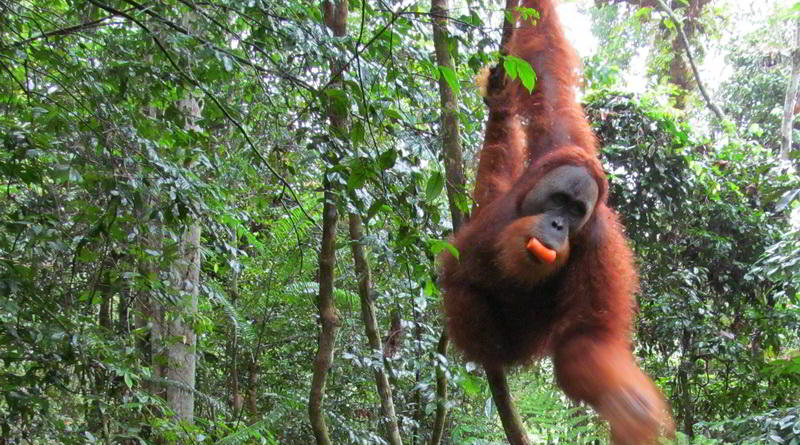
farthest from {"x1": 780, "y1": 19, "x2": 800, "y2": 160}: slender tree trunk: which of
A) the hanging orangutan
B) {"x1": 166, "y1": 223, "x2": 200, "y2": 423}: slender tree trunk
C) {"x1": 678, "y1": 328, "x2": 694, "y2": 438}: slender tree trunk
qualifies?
{"x1": 166, "y1": 223, "x2": 200, "y2": 423}: slender tree trunk

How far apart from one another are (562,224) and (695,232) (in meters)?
3.20

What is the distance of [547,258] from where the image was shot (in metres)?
2.30

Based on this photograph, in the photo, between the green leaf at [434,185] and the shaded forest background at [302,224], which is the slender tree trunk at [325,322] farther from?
the green leaf at [434,185]

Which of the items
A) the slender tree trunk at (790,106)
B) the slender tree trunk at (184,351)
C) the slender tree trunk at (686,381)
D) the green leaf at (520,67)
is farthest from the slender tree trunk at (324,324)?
the slender tree trunk at (790,106)

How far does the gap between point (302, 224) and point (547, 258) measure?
2.28m

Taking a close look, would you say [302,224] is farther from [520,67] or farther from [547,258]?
[520,67]

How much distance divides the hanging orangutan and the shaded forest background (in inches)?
7.9

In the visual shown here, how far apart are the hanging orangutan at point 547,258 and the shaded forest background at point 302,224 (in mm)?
200

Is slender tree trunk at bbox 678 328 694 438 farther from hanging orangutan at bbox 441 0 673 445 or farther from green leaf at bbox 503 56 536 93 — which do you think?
green leaf at bbox 503 56 536 93

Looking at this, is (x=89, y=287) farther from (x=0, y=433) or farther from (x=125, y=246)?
(x=0, y=433)

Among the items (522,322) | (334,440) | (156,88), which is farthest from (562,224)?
(334,440)

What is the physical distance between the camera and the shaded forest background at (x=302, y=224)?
2.26 metres

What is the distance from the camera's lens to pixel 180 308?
3570mm

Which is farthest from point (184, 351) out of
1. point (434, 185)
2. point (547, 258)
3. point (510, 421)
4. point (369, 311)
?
point (434, 185)
